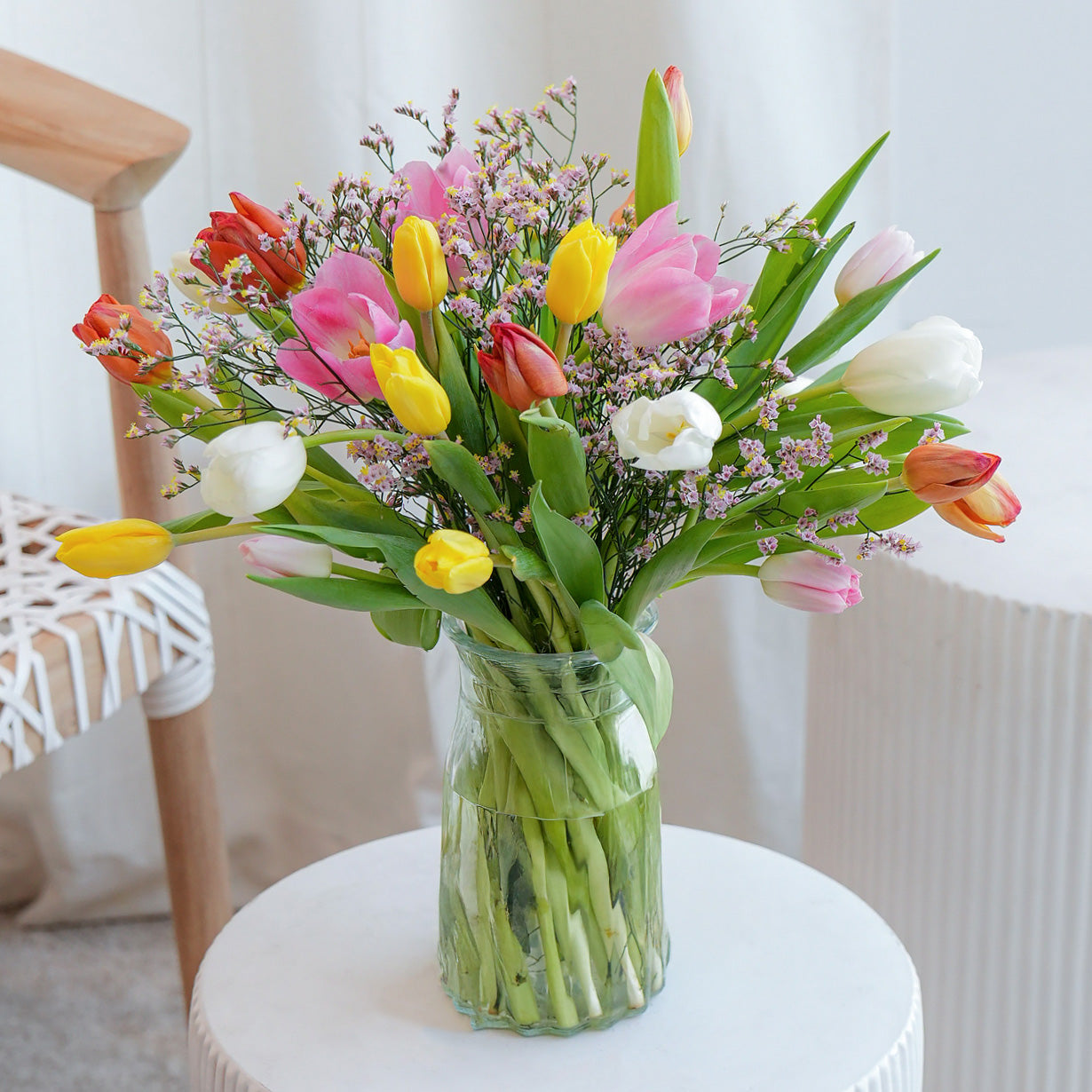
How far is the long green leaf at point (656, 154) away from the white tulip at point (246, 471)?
0.19 m

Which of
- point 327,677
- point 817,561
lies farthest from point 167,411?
point 327,677

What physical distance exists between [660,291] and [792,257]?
126 millimetres

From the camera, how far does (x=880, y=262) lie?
1.72ft

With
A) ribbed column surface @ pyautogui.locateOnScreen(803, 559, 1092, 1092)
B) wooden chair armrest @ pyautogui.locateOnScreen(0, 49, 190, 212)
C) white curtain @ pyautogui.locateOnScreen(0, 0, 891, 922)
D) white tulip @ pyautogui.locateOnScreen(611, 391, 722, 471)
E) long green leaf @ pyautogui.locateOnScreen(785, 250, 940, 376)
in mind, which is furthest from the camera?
white curtain @ pyautogui.locateOnScreen(0, 0, 891, 922)

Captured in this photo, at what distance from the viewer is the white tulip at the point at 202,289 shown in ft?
1.71

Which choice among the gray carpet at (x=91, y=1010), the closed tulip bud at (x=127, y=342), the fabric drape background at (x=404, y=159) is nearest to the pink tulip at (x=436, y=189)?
the closed tulip bud at (x=127, y=342)

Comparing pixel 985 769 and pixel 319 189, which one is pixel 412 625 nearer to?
pixel 985 769

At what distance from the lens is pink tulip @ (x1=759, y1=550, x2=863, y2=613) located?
19.9 inches

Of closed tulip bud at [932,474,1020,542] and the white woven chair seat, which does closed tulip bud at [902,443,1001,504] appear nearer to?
closed tulip bud at [932,474,1020,542]

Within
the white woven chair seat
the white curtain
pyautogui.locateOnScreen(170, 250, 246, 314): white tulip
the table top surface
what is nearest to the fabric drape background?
the white curtain

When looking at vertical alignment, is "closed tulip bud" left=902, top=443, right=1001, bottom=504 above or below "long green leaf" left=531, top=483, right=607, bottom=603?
above

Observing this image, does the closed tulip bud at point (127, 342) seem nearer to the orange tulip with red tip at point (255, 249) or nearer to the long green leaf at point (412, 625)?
the orange tulip with red tip at point (255, 249)

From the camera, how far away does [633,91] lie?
1184mm

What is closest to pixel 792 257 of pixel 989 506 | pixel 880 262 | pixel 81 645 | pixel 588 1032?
pixel 880 262
